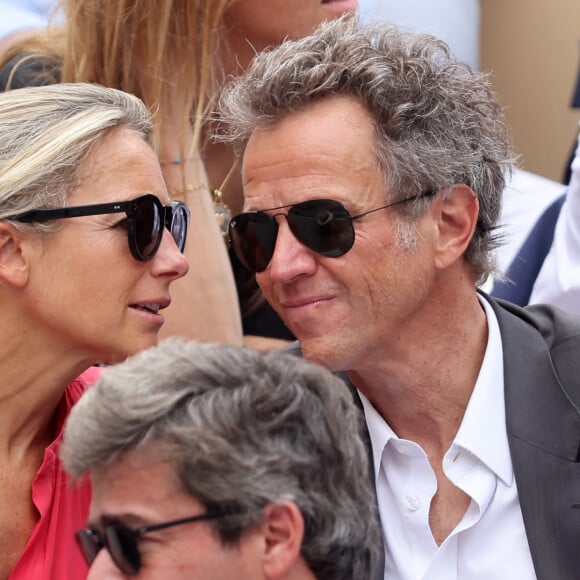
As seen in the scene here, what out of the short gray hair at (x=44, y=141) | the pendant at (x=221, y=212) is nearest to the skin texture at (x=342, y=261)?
the short gray hair at (x=44, y=141)

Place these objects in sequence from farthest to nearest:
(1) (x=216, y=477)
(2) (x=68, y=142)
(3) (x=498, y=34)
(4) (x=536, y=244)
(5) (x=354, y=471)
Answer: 1. (3) (x=498, y=34)
2. (4) (x=536, y=244)
3. (2) (x=68, y=142)
4. (5) (x=354, y=471)
5. (1) (x=216, y=477)

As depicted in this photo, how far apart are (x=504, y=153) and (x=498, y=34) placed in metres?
2.25

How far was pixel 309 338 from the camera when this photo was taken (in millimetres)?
2900

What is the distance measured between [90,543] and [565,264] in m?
2.14

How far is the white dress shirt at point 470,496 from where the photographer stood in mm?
2771

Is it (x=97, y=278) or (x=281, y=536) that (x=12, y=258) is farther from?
(x=281, y=536)

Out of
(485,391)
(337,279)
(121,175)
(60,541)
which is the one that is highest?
(121,175)

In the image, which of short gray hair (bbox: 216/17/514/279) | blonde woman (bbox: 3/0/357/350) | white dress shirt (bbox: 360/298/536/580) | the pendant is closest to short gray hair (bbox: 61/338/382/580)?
white dress shirt (bbox: 360/298/536/580)

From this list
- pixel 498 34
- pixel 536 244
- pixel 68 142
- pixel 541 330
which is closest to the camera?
pixel 68 142

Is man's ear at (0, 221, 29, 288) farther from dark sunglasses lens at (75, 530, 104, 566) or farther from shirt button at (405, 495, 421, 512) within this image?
shirt button at (405, 495, 421, 512)

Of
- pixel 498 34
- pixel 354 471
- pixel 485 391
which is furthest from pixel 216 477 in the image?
pixel 498 34

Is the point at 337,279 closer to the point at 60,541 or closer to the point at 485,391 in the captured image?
the point at 485,391

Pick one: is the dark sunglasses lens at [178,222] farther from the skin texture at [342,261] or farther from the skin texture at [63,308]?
the skin texture at [342,261]

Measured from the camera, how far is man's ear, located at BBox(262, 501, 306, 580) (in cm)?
197
